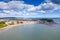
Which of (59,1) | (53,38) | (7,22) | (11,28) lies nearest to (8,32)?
(11,28)

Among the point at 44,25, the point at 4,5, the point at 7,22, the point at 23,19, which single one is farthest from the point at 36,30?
the point at 4,5

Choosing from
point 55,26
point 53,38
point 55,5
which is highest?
point 55,5

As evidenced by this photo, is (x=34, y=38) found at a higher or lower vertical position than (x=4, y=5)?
lower

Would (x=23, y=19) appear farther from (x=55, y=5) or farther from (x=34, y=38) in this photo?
(x=55, y=5)

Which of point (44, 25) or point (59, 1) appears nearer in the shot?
point (59, 1)
